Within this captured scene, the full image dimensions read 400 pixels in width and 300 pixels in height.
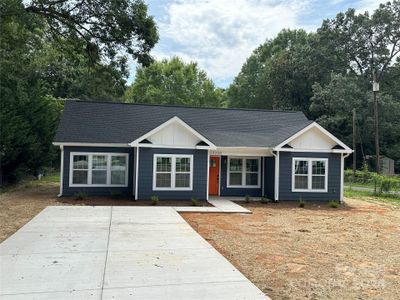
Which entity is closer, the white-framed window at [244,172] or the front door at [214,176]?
the front door at [214,176]

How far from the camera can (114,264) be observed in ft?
Result: 21.5

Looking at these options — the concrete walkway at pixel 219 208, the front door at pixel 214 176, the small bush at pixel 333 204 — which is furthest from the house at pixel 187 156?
the concrete walkway at pixel 219 208

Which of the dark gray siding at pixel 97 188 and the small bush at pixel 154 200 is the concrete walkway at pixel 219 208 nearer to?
the small bush at pixel 154 200

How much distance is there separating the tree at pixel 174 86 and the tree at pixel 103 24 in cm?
3517

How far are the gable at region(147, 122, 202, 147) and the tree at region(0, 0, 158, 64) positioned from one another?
3016 mm

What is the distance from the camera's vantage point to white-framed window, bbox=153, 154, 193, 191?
16047mm

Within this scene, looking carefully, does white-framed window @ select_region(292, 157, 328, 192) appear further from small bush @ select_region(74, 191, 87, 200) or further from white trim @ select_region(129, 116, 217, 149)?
small bush @ select_region(74, 191, 87, 200)

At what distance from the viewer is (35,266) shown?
6.32 m

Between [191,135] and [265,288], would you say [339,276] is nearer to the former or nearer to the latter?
[265,288]

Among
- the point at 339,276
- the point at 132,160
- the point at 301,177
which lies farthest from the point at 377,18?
the point at 339,276

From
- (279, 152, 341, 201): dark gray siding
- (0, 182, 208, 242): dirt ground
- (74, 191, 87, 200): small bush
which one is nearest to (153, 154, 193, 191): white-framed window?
(0, 182, 208, 242): dirt ground

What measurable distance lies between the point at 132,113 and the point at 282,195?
8286mm

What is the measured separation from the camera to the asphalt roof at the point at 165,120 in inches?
674

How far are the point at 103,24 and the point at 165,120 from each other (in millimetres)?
5520
